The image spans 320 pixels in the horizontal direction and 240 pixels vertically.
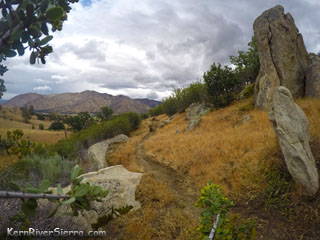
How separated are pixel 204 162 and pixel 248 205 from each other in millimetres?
2684

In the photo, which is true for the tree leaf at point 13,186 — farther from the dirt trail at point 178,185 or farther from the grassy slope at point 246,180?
the dirt trail at point 178,185

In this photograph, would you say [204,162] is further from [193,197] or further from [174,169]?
[193,197]

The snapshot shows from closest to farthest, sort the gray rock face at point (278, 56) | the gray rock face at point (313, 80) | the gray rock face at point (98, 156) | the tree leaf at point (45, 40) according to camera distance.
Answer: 1. the tree leaf at point (45, 40)
2. the gray rock face at point (98, 156)
3. the gray rock face at point (313, 80)
4. the gray rock face at point (278, 56)

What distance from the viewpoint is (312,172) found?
10.4ft

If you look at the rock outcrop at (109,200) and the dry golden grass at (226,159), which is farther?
the dry golden grass at (226,159)

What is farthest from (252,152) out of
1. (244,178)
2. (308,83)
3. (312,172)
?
(308,83)

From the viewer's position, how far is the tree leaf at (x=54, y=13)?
0.97m

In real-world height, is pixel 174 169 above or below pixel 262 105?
below

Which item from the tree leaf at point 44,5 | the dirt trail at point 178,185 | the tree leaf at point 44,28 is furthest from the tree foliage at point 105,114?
the tree leaf at point 44,5

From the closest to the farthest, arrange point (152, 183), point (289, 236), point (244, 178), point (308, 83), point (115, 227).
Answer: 1. point (289, 236)
2. point (115, 227)
3. point (244, 178)
4. point (152, 183)
5. point (308, 83)

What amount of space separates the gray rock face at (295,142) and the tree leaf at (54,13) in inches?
166

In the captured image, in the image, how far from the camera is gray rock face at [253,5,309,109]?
460 inches

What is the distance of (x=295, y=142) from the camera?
133 inches

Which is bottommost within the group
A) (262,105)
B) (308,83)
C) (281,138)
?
(281,138)
